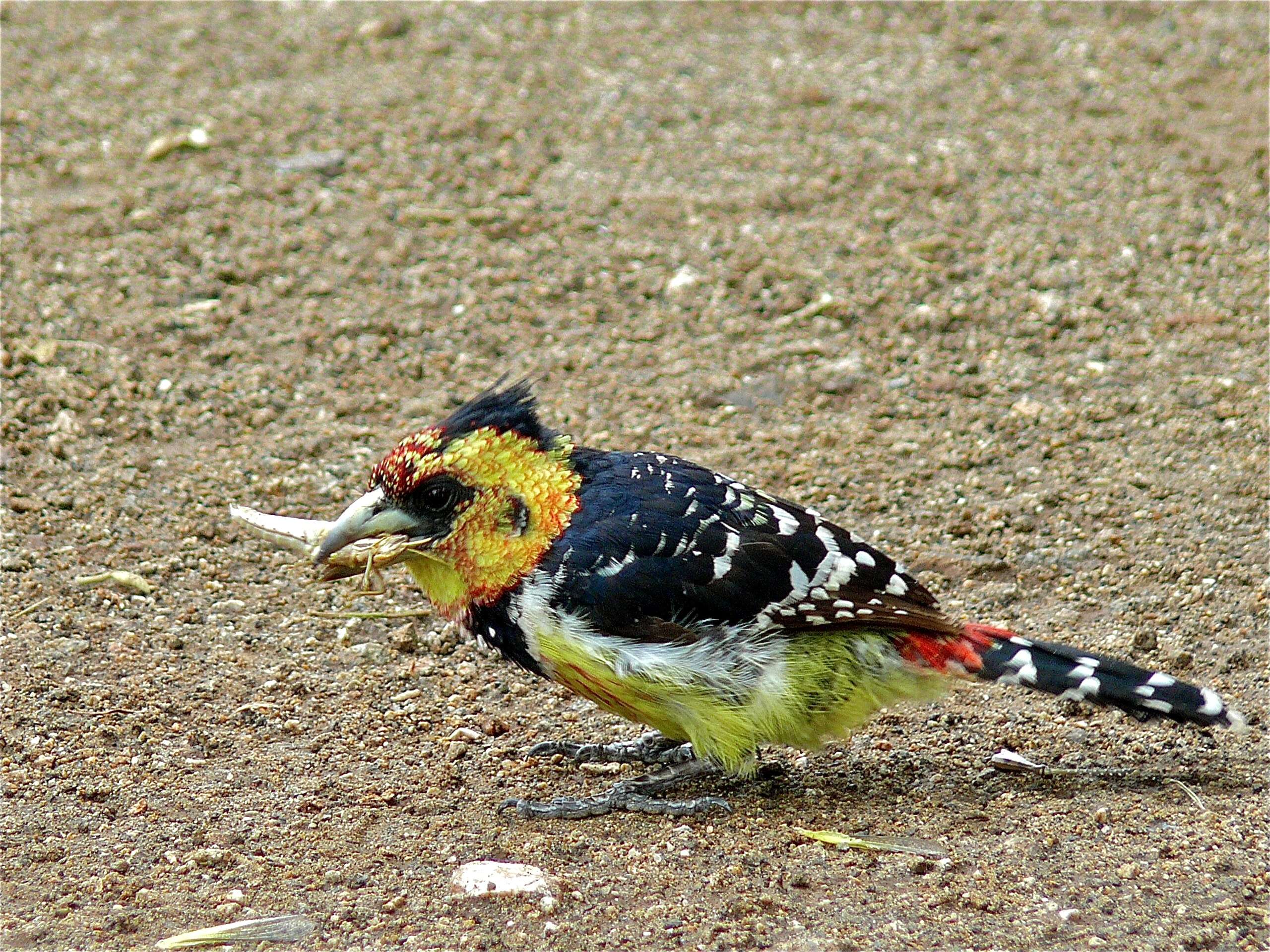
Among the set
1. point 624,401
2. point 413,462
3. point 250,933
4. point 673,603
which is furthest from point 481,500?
point 624,401

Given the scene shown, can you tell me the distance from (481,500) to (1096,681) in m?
2.03

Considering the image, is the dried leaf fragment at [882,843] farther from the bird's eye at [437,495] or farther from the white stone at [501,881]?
the bird's eye at [437,495]

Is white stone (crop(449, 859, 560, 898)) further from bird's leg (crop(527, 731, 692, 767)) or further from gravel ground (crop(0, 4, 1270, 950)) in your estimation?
bird's leg (crop(527, 731, 692, 767))

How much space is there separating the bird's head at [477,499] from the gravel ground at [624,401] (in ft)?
2.26

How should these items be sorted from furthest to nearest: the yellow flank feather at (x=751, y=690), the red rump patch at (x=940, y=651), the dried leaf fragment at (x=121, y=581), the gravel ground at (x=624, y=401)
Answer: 1. the dried leaf fragment at (x=121, y=581)
2. the red rump patch at (x=940, y=651)
3. the yellow flank feather at (x=751, y=690)
4. the gravel ground at (x=624, y=401)

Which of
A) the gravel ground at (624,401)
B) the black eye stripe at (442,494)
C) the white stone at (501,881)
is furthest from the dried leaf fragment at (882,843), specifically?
the black eye stripe at (442,494)

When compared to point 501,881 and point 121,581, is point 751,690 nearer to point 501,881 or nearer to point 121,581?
point 501,881

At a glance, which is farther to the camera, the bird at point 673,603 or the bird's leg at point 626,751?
the bird's leg at point 626,751

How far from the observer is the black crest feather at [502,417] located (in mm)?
4445

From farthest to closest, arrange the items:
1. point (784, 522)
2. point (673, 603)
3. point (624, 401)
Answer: point (624, 401)
point (784, 522)
point (673, 603)

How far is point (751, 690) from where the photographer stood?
172 inches

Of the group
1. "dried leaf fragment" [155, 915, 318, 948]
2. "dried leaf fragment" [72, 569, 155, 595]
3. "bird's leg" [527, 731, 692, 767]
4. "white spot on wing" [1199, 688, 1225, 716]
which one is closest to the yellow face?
"bird's leg" [527, 731, 692, 767]

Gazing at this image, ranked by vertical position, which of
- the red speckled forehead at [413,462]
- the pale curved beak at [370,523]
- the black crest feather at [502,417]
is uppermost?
the black crest feather at [502,417]

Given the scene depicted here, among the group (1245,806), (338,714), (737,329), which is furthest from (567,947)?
(737,329)
